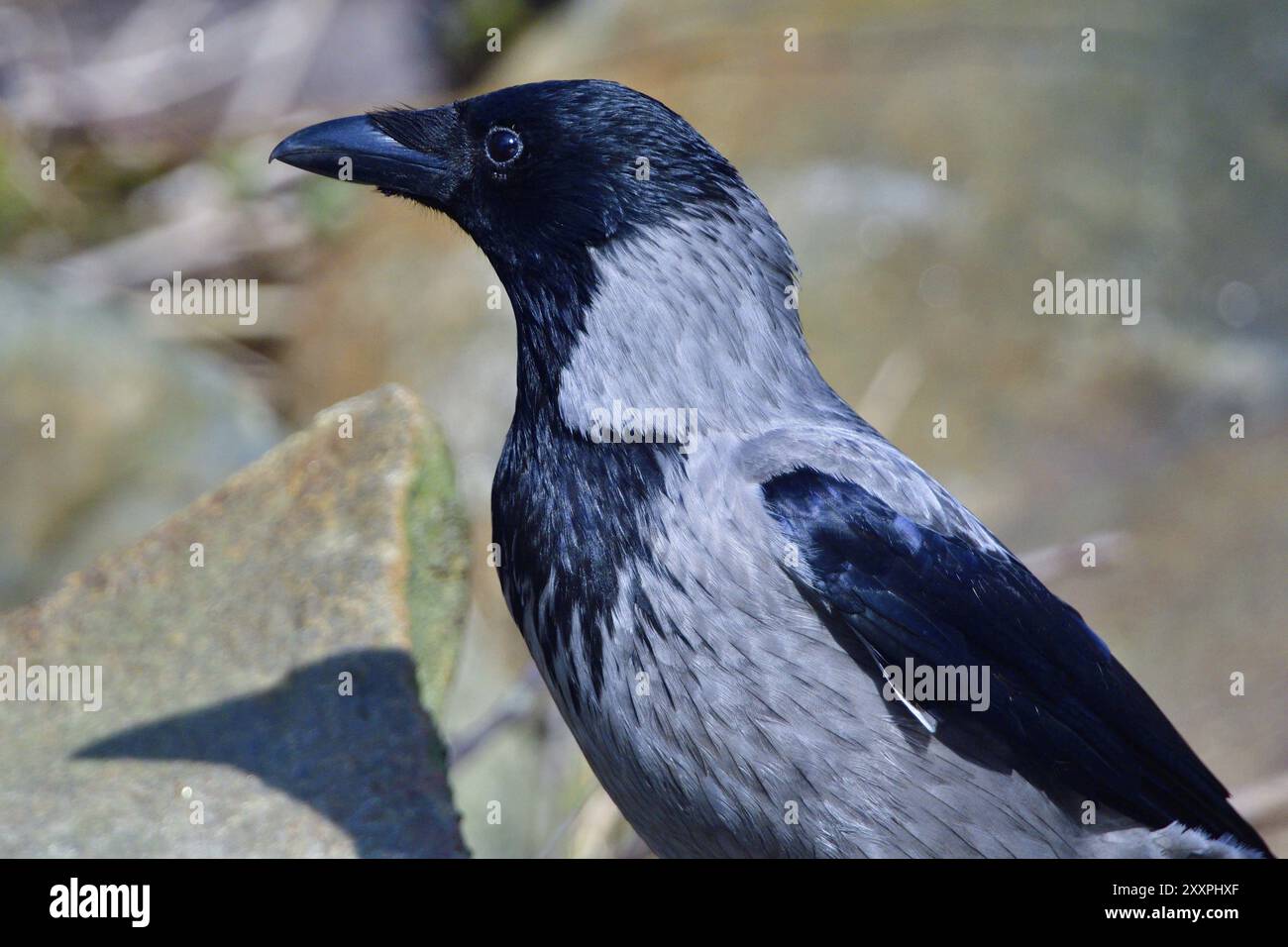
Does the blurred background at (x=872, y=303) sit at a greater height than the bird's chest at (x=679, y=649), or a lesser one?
greater

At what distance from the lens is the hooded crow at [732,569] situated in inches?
117

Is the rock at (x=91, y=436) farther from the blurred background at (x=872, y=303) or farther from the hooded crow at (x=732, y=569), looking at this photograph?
the hooded crow at (x=732, y=569)

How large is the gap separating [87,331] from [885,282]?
4197mm

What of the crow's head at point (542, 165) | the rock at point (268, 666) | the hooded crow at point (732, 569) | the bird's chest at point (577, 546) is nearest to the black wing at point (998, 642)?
the hooded crow at point (732, 569)

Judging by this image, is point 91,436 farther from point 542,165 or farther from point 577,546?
point 577,546

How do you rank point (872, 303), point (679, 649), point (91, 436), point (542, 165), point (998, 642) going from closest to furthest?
point (679, 649) < point (998, 642) < point (542, 165) < point (91, 436) < point (872, 303)

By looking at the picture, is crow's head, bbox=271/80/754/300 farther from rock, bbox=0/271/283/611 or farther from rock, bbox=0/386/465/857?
rock, bbox=0/271/283/611

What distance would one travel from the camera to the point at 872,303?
283 inches

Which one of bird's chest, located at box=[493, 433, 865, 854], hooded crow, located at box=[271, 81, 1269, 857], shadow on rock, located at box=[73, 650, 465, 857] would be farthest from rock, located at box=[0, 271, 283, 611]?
bird's chest, located at box=[493, 433, 865, 854]

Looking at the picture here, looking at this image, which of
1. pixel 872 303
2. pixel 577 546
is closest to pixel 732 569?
pixel 577 546

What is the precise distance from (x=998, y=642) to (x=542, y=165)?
160 centimetres

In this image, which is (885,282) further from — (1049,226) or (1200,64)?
(1200,64)
